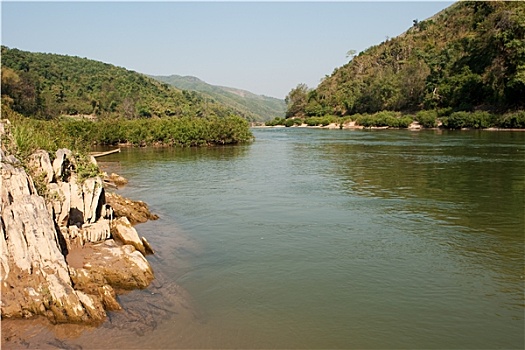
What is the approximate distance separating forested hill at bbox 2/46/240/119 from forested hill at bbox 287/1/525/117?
3657 centimetres

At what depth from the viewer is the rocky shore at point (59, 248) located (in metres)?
7.82

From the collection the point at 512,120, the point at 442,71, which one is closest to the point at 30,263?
the point at 512,120

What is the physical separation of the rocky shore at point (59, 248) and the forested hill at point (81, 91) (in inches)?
2352

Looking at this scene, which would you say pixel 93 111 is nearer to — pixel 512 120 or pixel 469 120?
pixel 469 120

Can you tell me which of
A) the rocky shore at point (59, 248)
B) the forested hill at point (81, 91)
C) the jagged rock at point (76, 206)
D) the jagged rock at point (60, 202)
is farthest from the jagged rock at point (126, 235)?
the forested hill at point (81, 91)

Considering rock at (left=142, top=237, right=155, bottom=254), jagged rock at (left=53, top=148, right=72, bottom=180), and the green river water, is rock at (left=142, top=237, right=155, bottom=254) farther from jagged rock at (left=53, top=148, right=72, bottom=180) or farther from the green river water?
jagged rock at (left=53, top=148, right=72, bottom=180)

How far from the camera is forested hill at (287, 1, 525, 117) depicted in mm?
60531

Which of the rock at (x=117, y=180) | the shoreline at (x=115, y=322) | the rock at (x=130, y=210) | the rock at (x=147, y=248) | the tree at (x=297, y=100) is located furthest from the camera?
the tree at (x=297, y=100)

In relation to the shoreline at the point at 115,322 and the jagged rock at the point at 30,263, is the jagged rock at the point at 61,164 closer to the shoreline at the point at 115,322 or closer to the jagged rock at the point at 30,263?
the jagged rock at the point at 30,263

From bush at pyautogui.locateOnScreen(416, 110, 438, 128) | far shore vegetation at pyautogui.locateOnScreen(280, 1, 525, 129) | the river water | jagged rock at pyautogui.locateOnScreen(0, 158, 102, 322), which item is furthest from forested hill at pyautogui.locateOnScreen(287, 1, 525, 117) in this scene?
jagged rock at pyautogui.locateOnScreen(0, 158, 102, 322)

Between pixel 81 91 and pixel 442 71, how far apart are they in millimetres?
80832

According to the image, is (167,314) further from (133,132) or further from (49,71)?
(49,71)

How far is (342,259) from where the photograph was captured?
11.4 m

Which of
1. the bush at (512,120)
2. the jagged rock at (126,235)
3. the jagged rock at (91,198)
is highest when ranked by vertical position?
the bush at (512,120)
